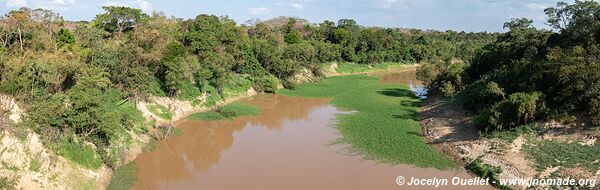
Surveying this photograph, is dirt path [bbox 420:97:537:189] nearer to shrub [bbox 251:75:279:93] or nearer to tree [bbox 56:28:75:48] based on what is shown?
shrub [bbox 251:75:279:93]

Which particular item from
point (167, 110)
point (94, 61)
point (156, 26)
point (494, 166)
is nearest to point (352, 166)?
point (494, 166)

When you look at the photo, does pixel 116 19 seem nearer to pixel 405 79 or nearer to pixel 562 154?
pixel 405 79

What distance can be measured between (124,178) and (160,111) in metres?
12.6

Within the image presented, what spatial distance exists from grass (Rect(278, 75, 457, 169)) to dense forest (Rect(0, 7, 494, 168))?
259 inches

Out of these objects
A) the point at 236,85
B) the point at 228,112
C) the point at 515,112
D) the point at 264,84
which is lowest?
the point at 228,112

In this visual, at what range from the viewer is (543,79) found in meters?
30.2

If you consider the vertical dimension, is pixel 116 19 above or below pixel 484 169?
above

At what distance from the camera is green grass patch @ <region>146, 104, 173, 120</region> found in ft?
111

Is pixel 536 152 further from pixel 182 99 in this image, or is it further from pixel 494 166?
pixel 182 99

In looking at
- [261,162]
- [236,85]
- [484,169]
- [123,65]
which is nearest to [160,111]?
[123,65]

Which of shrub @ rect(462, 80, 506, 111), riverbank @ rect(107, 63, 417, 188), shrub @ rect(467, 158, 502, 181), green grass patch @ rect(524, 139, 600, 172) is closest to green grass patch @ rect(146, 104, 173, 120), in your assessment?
riverbank @ rect(107, 63, 417, 188)

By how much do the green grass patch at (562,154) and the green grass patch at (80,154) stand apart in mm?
Answer: 22655

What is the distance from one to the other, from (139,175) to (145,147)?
466cm

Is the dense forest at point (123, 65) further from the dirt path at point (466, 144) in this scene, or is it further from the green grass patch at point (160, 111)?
the dirt path at point (466, 144)
